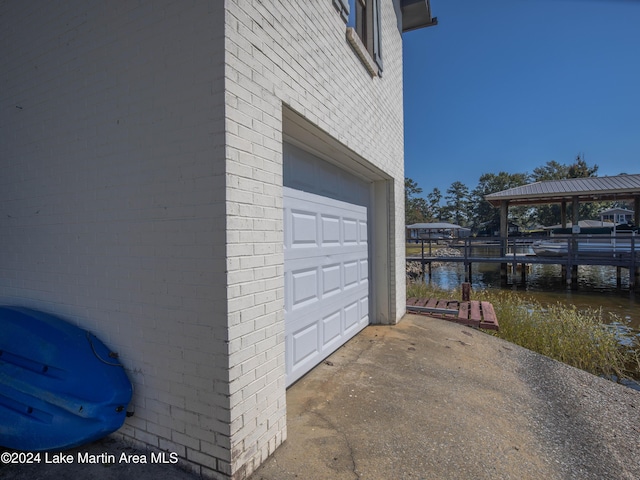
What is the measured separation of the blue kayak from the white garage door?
1493 mm

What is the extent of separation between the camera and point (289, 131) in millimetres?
3197

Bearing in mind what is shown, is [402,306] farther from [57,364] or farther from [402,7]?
[402,7]

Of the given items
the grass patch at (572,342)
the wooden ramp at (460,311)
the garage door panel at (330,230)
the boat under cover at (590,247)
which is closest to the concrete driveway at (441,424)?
the wooden ramp at (460,311)

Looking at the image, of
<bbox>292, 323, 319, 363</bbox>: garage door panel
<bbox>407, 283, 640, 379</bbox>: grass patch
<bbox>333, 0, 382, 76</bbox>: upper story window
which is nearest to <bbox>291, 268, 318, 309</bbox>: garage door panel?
<bbox>292, 323, 319, 363</bbox>: garage door panel

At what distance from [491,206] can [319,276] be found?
52077 millimetres

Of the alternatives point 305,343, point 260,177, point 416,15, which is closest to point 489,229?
point 416,15

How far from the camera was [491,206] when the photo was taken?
1956 inches

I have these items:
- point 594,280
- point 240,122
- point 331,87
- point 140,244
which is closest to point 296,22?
point 331,87

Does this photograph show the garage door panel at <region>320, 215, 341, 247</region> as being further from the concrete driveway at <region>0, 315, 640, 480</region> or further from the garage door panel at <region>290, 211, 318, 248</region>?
the concrete driveway at <region>0, 315, 640, 480</region>

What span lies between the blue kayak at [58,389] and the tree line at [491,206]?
38.7 metres

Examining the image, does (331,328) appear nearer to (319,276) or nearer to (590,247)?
(319,276)

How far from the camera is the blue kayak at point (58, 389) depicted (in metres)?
2.15

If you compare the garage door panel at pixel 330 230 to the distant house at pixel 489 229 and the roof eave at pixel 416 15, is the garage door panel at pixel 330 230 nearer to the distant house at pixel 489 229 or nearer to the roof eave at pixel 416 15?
the roof eave at pixel 416 15

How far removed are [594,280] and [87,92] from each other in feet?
64.9
